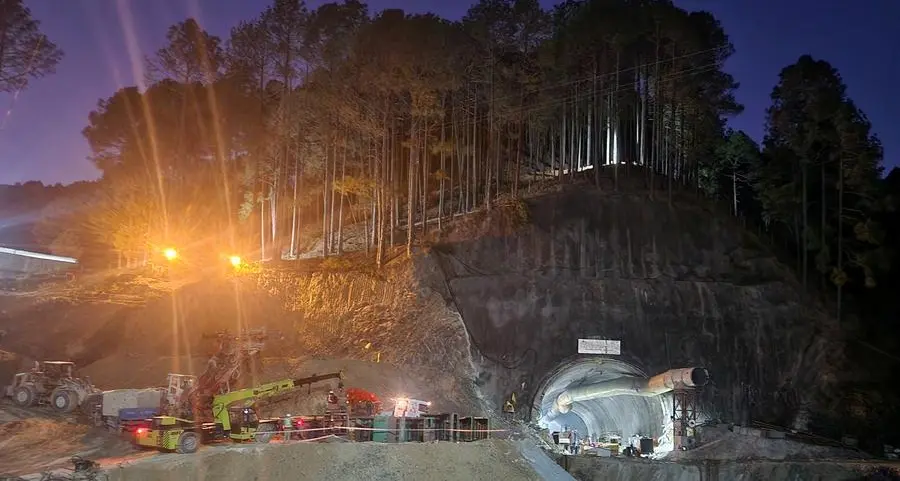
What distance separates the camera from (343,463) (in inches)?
960

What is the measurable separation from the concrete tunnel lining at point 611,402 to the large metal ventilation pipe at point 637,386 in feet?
2.52

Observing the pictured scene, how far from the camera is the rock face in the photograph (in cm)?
4253

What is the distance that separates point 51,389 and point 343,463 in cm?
1433

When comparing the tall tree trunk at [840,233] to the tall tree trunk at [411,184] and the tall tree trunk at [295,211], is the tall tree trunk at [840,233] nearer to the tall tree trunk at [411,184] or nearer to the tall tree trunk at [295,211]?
the tall tree trunk at [411,184]

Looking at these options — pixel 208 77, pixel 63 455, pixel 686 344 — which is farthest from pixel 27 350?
pixel 686 344

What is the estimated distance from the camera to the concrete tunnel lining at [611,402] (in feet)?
139

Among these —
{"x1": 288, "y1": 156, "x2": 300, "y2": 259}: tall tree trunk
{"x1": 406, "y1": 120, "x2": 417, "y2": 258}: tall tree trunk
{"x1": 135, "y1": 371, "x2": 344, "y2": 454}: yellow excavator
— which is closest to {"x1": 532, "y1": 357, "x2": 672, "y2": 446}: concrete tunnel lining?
{"x1": 406, "y1": 120, "x2": 417, "y2": 258}: tall tree trunk

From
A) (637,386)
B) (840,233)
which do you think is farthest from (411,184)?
(840,233)

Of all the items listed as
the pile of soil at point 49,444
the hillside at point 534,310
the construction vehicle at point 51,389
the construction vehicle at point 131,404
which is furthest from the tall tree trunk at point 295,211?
the pile of soil at point 49,444

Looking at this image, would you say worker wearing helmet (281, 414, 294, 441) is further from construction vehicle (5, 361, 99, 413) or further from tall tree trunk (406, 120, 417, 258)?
tall tree trunk (406, 120, 417, 258)

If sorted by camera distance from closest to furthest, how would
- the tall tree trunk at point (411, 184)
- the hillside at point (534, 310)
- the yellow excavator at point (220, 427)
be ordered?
the yellow excavator at point (220, 427), the hillside at point (534, 310), the tall tree trunk at point (411, 184)

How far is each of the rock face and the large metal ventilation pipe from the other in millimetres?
2487

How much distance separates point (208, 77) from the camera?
55.6 m

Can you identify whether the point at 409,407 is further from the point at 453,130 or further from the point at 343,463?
the point at 453,130
